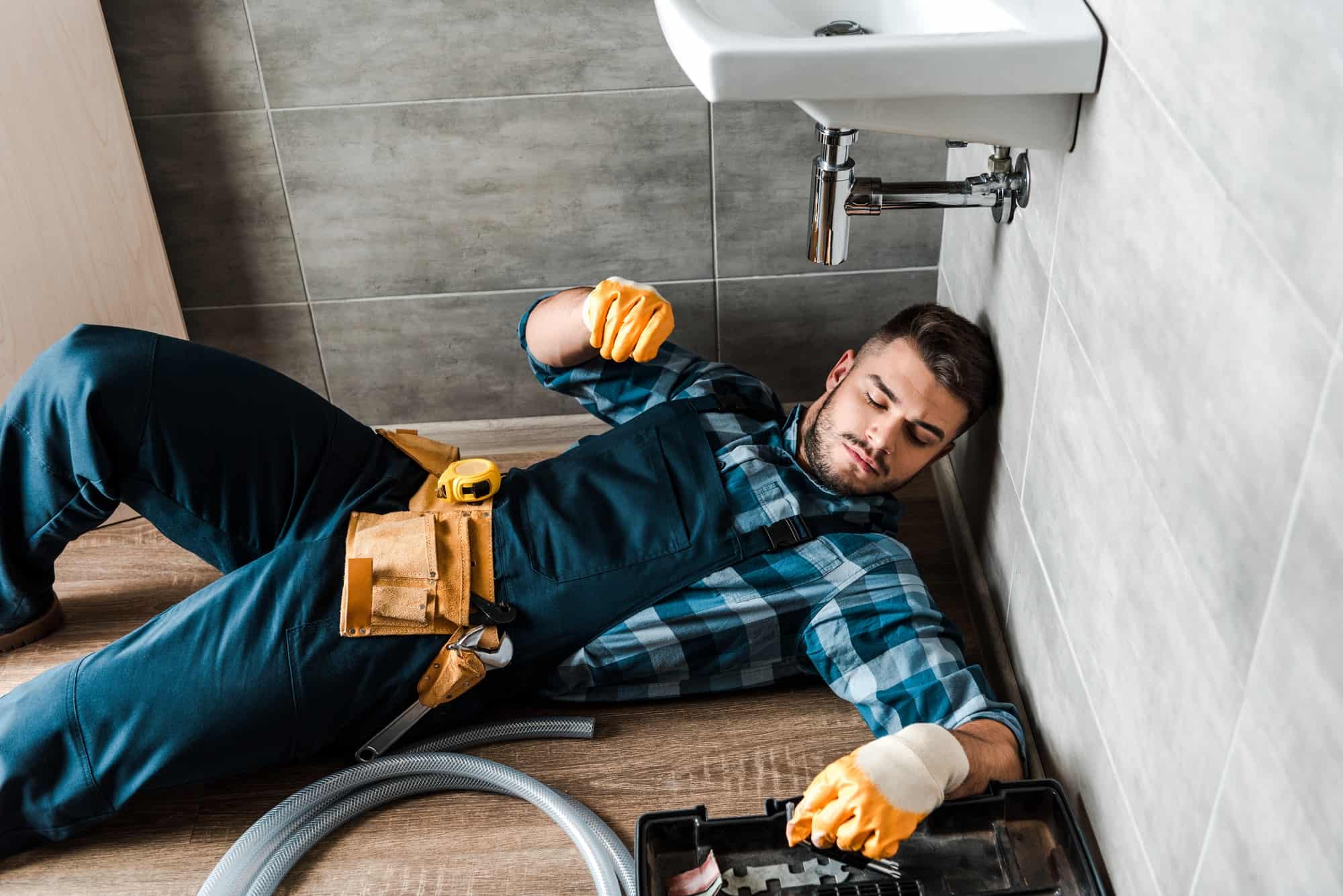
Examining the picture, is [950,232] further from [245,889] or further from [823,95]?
[245,889]

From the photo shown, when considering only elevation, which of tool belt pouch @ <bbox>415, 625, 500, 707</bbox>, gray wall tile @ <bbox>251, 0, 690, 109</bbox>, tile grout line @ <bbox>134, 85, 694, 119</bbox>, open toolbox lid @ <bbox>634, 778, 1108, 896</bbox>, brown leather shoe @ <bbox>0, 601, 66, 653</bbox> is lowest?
brown leather shoe @ <bbox>0, 601, 66, 653</bbox>

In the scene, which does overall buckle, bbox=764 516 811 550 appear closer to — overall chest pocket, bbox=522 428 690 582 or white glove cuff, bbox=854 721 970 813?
overall chest pocket, bbox=522 428 690 582

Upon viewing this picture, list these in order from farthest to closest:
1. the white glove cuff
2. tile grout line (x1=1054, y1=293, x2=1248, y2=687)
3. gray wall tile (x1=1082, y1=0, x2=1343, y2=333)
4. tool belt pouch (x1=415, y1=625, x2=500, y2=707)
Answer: tool belt pouch (x1=415, y1=625, x2=500, y2=707), the white glove cuff, tile grout line (x1=1054, y1=293, x2=1248, y2=687), gray wall tile (x1=1082, y1=0, x2=1343, y2=333)

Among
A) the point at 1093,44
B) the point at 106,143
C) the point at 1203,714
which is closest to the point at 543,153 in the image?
the point at 106,143

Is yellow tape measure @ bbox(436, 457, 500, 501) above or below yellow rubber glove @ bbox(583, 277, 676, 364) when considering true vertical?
below

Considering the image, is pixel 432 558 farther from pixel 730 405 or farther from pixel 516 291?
pixel 516 291

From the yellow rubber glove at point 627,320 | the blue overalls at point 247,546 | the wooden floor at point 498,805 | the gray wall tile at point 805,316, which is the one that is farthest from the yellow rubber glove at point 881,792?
the gray wall tile at point 805,316

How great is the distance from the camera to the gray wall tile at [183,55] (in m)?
1.75

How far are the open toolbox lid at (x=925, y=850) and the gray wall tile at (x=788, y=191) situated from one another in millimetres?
1001

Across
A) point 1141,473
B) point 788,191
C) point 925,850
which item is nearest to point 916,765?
point 925,850

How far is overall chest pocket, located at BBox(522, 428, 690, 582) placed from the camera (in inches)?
60.3

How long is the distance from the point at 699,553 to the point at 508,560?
0.83 feet

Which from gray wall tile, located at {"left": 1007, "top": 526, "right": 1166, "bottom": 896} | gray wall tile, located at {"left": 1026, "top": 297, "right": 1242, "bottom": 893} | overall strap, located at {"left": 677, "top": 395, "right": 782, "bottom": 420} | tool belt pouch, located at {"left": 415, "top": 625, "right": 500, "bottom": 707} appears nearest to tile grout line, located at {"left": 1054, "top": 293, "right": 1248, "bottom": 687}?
gray wall tile, located at {"left": 1026, "top": 297, "right": 1242, "bottom": 893}

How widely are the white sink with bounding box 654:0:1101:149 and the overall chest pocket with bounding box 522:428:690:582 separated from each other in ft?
1.88
